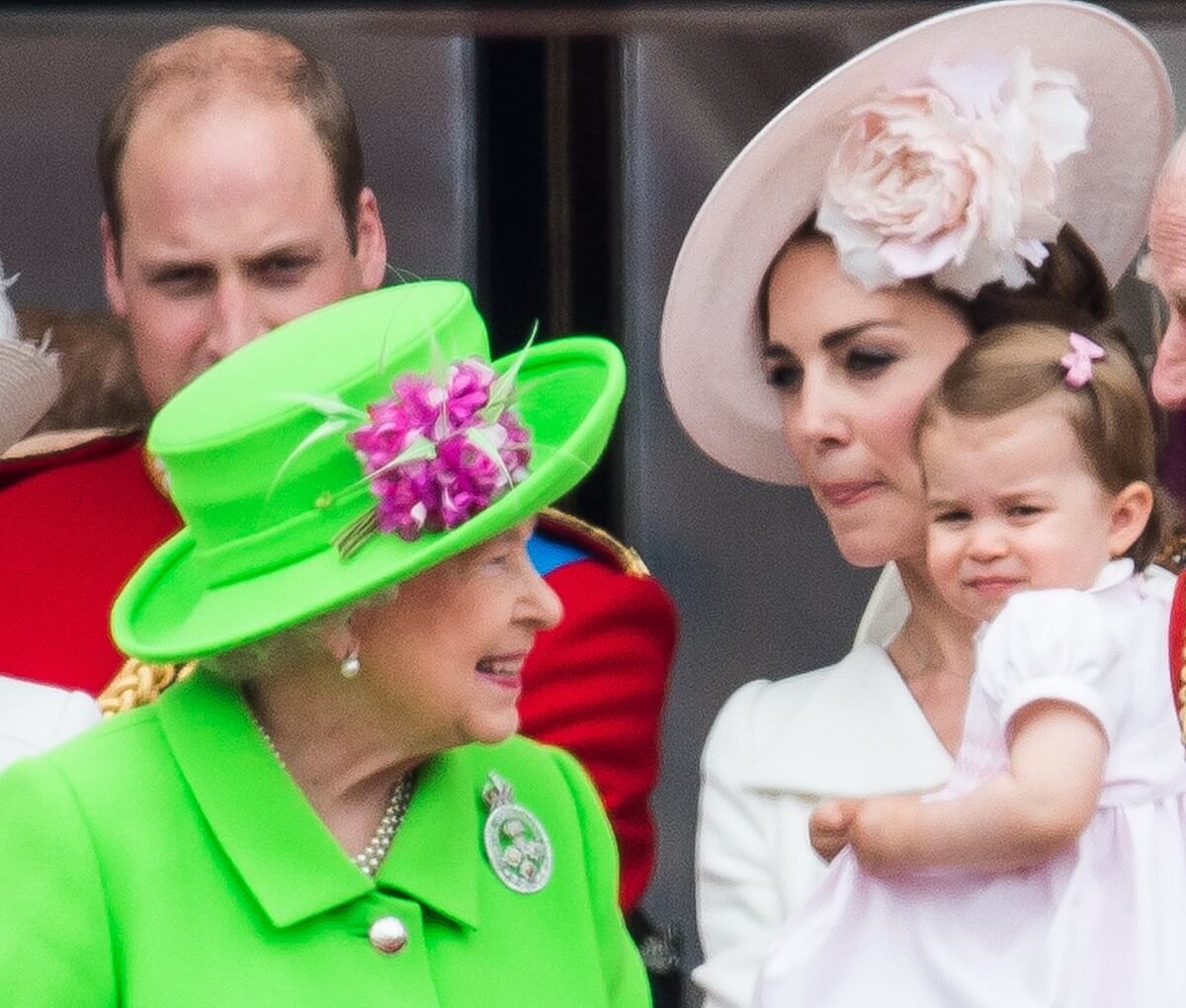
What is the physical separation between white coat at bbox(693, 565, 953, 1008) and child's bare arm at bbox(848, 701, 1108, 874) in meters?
0.26

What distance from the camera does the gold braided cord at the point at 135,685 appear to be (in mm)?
2535

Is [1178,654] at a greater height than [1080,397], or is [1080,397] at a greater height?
[1080,397]

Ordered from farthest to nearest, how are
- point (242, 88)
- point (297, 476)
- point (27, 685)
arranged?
point (242, 88), point (27, 685), point (297, 476)

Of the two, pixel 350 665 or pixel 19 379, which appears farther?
pixel 19 379

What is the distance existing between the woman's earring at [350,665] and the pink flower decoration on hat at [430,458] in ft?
0.33

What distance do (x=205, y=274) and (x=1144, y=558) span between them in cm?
101

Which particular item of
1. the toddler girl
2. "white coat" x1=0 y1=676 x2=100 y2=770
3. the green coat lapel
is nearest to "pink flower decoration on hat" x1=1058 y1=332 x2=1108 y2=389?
the toddler girl

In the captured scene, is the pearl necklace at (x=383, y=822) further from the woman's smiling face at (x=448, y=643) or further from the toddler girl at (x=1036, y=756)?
the toddler girl at (x=1036, y=756)

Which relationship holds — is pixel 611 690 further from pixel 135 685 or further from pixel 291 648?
pixel 291 648

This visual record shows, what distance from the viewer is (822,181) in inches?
98.9

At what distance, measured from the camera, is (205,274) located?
2.67m

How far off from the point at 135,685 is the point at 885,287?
824 mm

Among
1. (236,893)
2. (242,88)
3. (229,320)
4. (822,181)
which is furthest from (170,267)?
(236,893)

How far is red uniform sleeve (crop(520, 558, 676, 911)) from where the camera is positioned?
258 centimetres
